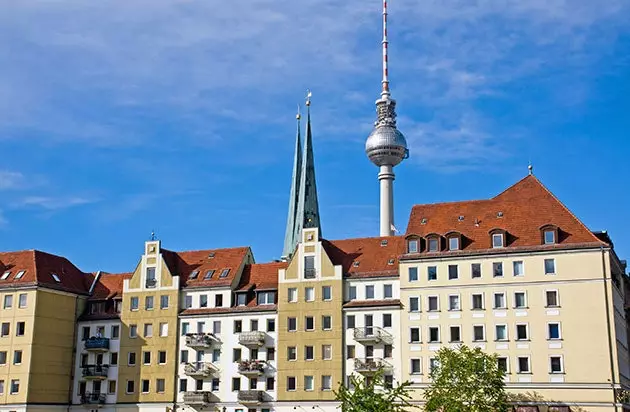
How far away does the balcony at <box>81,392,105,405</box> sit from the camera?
102 metres

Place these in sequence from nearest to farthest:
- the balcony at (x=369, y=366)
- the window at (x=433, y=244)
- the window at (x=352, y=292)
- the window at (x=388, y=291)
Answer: the balcony at (x=369, y=366), the window at (x=433, y=244), the window at (x=388, y=291), the window at (x=352, y=292)

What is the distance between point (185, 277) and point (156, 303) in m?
4.50

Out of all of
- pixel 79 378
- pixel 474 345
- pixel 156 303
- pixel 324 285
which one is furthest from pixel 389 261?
pixel 79 378

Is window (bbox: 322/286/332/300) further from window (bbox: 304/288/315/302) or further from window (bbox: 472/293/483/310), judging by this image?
window (bbox: 472/293/483/310)

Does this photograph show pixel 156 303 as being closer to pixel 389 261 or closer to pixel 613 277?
pixel 389 261

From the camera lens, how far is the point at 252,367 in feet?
313

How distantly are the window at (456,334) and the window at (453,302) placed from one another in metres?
1.97

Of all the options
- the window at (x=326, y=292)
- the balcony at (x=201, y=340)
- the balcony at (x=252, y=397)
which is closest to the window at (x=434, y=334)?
the window at (x=326, y=292)

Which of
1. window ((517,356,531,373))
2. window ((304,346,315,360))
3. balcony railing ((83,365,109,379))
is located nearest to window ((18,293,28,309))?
balcony railing ((83,365,109,379))

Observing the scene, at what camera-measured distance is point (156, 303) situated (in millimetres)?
103312

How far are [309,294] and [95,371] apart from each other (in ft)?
88.5

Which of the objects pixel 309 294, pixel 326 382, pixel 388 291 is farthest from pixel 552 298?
pixel 309 294

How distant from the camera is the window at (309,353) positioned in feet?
309

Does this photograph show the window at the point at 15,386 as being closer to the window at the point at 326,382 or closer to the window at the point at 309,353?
the window at the point at 309,353
